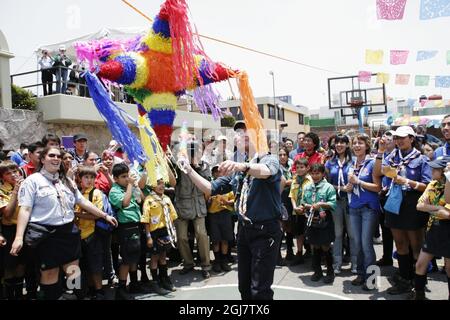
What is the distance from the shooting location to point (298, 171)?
429cm

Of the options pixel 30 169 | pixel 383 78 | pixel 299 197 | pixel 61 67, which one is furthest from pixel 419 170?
pixel 61 67

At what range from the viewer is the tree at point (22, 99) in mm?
7992

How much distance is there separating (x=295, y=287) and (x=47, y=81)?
7.39 meters

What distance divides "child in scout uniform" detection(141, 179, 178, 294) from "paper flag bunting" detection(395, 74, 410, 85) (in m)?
4.94

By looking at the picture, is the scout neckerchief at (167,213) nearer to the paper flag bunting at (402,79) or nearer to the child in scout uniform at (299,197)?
the child in scout uniform at (299,197)

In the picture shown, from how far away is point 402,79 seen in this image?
6586mm

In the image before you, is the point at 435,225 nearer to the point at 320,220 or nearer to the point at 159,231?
the point at 320,220

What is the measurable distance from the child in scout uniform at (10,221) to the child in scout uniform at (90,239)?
51 cm

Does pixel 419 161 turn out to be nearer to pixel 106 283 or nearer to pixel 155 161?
pixel 155 161

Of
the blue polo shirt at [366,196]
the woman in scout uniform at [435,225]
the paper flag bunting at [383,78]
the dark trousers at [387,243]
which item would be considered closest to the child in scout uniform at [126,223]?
the blue polo shirt at [366,196]

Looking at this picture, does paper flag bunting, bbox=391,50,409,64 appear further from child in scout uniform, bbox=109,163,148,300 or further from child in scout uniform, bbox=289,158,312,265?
child in scout uniform, bbox=109,163,148,300

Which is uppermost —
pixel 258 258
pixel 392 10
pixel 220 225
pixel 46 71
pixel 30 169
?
pixel 46 71

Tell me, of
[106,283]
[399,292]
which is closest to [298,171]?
[399,292]

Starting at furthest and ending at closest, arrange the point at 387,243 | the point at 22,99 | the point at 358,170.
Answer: the point at 22,99, the point at 387,243, the point at 358,170
